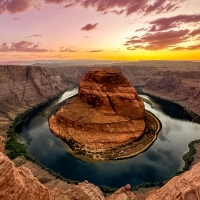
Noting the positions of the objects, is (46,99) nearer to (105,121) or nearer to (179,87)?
(105,121)

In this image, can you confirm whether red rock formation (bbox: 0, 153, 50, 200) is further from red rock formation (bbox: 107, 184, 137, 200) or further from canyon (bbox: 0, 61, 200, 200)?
red rock formation (bbox: 107, 184, 137, 200)

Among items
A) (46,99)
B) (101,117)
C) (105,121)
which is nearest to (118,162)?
(105,121)

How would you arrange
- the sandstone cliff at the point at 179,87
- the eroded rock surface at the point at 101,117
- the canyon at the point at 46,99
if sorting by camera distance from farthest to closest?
the sandstone cliff at the point at 179,87 < the eroded rock surface at the point at 101,117 < the canyon at the point at 46,99

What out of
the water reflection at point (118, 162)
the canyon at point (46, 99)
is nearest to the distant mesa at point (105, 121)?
the water reflection at point (118, 162)

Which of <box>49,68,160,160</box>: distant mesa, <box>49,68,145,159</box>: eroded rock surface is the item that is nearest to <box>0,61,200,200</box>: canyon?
<box>49,68,160,160</box>: distant mesa

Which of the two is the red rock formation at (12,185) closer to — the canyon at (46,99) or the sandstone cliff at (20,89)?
the canyon at (46,99)

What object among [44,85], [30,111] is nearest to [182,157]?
[30,111]
